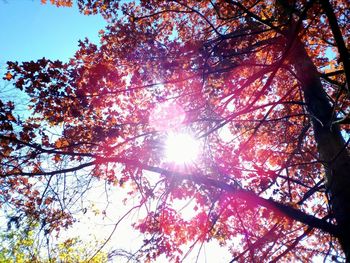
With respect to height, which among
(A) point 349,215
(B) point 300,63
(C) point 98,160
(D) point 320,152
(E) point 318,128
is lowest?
(A) point 349,215

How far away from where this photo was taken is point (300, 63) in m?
5.99

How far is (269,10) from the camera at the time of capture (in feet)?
24.9

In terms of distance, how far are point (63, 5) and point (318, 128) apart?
793 centimetres

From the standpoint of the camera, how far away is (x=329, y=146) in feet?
15.1

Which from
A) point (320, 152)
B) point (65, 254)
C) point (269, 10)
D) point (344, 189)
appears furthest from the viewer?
point (65, 254)

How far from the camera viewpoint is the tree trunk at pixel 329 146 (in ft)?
12.5

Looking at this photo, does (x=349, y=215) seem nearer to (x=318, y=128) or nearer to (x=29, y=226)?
(x=318, y=128)

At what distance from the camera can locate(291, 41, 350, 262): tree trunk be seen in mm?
3801

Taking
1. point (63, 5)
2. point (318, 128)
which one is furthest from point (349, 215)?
point (63, 5)

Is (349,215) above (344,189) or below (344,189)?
below

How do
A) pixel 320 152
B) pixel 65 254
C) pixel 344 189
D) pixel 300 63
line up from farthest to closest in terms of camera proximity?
pixel 65 254 → pixel 300 63 → pixel 320 152 → pixel 344 189

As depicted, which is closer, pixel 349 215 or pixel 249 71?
pixel 349 215

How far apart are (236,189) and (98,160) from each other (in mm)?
2173

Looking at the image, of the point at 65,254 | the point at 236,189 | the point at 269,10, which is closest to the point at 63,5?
the point at 269,10
